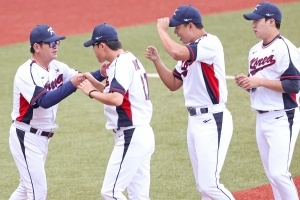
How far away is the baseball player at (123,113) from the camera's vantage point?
5852 mm

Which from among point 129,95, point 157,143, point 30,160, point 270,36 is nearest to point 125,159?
point 129,95

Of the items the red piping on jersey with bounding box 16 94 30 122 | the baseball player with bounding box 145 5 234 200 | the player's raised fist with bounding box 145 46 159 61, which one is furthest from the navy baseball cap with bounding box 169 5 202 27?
the red piping on jersey with bounding box 16 94 30 122

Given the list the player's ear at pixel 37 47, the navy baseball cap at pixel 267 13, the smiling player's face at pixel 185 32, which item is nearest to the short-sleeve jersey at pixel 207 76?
the smiling player's face at pixel 185 32

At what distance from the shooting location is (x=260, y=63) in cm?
640

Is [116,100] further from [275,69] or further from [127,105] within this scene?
[275,69]

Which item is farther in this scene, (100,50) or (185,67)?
(185,67)

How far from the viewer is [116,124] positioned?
235 inches

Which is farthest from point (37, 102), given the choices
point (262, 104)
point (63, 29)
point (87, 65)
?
point (63, 29)

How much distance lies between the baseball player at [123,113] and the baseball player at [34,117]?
421 millimetres

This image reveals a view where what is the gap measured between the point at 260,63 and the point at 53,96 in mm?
1924

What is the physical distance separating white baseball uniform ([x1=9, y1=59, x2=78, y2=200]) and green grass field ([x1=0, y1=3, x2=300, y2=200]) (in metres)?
1.30

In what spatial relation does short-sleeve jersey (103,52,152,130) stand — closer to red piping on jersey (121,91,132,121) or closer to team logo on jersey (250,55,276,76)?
red piping on jersey (121,91,132,121)

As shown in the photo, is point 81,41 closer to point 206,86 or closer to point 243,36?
point 243,36

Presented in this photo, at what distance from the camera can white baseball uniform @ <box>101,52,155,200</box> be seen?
230 inches
